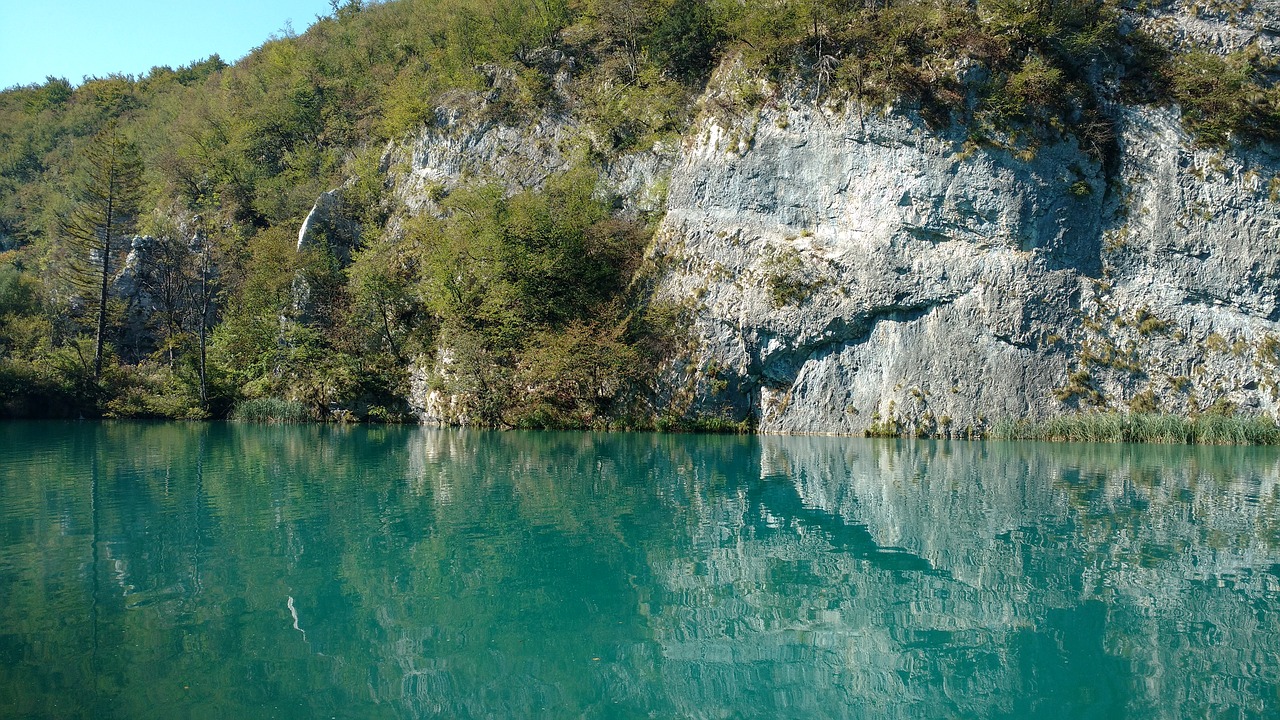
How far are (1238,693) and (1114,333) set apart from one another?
29.4 metres

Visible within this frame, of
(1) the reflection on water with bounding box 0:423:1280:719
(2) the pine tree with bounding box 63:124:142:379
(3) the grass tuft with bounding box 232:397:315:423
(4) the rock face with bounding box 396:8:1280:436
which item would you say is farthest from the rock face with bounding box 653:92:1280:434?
(2) the pine tree with bounding box 63:124:142:379

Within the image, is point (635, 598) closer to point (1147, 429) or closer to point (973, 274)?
point (1147, 429)

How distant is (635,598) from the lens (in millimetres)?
9180

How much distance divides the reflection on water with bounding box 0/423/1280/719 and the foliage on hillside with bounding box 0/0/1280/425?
2132 cm

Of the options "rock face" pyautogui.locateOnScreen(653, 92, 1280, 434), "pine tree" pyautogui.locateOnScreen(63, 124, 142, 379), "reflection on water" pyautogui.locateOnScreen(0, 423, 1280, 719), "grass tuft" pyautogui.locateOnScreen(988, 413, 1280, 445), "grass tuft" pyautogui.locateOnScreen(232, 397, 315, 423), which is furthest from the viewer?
"pine tree" pyautogui.locateOnScreen(63, 124, 142, 379)

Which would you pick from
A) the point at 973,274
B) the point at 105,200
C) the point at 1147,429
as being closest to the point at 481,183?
the point at 105,200

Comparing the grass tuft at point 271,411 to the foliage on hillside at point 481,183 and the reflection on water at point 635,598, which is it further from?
the reflection on water at point 635,598

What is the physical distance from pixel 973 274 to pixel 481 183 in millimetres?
28345

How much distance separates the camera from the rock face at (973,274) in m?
32.1

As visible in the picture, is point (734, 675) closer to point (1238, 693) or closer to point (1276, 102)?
point (1238, 693)

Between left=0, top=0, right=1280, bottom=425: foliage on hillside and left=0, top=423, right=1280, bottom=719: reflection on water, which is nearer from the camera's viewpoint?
left=0, top=423, right=1280, bottom=719: reflection on water

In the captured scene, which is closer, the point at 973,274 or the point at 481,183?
the point at 973,274

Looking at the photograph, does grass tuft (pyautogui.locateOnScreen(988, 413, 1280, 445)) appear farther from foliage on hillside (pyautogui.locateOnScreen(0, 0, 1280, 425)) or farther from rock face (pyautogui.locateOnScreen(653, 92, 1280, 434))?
foliage on hillside (pyautogui.locateOnScreen(0, 0, 1280, 425))

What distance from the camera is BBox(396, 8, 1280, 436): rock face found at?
32.1 meters
